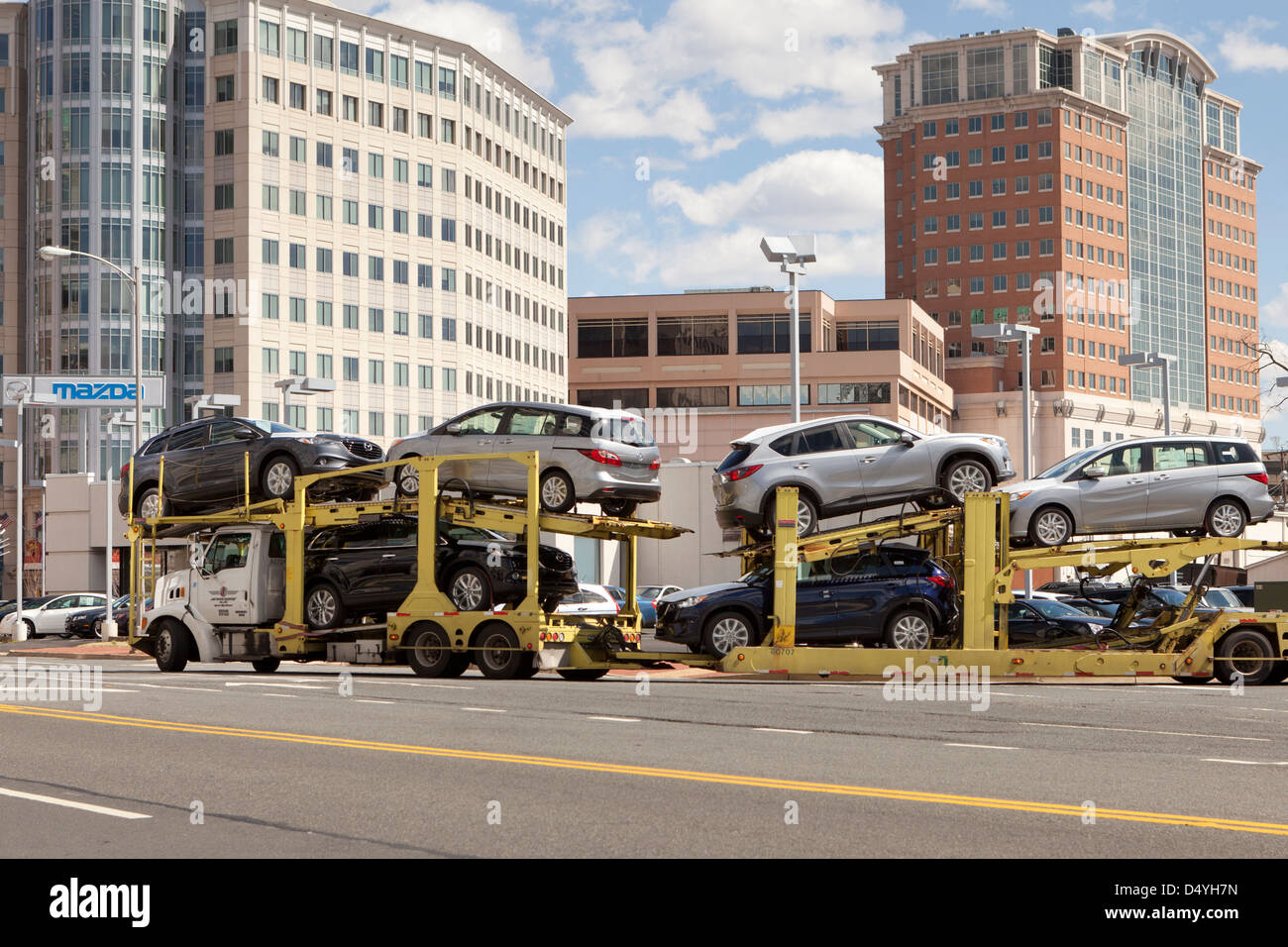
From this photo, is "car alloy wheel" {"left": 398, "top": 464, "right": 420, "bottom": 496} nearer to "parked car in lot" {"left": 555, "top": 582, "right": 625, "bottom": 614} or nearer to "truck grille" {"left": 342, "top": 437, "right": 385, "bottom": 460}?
"truck grille" {"left": 342, "top": 437, "right": 385, "bottom": 460}

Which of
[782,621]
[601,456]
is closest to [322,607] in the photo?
[601,456]

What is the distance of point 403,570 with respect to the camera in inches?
806

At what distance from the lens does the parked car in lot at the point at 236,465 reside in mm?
21109

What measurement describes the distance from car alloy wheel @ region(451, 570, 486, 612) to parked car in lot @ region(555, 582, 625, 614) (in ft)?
3.67

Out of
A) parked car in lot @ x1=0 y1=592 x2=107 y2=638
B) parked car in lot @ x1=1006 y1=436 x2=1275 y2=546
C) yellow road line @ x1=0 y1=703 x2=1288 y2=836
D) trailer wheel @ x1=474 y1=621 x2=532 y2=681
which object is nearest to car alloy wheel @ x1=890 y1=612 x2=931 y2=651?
parked car in lot @ x1=1006 y1=436 x2=1275 y2=546

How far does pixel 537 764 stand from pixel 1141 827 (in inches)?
175

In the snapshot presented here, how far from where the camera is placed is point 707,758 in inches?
461

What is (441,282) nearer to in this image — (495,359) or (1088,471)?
(495,359)

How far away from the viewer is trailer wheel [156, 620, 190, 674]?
74.0 feet

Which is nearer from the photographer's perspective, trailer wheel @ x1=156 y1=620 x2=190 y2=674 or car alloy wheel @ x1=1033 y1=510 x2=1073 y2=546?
car alloy wheel @ x1=1033 y1=510 x2=1073 y2=546

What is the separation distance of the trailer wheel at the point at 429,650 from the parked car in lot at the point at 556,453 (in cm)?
180

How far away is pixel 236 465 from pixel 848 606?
341 inches
